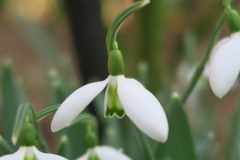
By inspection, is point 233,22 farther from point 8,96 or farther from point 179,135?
point 8,96

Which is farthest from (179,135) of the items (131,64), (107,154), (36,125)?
(131,64)

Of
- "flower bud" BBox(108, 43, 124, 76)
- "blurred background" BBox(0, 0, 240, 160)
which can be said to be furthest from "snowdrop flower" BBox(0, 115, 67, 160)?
"blurred background" BBox(0, 0, 240, 160)

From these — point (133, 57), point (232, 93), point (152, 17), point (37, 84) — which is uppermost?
point (152, 17)

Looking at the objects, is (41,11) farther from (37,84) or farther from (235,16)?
(235,16)

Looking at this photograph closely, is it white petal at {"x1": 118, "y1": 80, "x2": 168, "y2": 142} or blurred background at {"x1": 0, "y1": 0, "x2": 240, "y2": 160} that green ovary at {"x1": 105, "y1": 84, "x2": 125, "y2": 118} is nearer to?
white petal at {"x1": 118, "y1": 80, "x2": 168, "y2": 142}

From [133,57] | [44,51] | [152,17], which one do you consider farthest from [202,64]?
[44,51]

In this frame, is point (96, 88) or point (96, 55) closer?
point (96, 88)

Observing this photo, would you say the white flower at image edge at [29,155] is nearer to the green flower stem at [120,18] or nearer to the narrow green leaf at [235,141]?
the green flower stem at [120,18]
